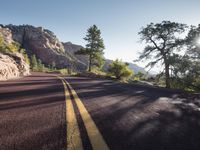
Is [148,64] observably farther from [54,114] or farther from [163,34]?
[54,114]

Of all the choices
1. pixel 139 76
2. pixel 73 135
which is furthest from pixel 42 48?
pixel 73 135

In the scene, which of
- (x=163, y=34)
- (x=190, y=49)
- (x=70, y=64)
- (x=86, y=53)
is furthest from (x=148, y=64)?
(x=70, y=64)

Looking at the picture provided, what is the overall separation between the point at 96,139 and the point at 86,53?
3738 centimetres

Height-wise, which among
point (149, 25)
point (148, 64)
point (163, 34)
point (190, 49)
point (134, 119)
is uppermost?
point (149, 25)

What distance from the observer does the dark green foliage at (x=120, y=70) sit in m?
28.2

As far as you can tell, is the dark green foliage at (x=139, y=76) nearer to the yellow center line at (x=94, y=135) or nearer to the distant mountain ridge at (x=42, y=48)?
the yellow center line at (x=94, y=135)

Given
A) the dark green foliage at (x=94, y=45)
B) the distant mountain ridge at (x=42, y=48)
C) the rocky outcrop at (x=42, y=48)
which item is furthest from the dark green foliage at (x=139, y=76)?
the rocky outcrop at (x=42, y=48)

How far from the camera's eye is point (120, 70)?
2836 cm

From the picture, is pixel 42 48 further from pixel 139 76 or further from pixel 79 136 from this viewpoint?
pixel 79 136

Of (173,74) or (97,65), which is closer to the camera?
(173,74)

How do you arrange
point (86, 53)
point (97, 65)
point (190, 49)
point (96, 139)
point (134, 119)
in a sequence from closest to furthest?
point (96, 139) < point (134, 119) < point (190, 49) < point (86, 53) < point (97, 65)

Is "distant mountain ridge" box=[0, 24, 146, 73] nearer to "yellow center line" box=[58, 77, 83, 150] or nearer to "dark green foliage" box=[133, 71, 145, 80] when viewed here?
"dark green foliage" box=[133, 71, 145, 80]

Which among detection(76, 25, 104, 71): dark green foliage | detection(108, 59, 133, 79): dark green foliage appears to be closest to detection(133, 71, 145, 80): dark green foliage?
→ detection(108, 59, 133, 79): dark green foliage

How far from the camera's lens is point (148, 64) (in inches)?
859
